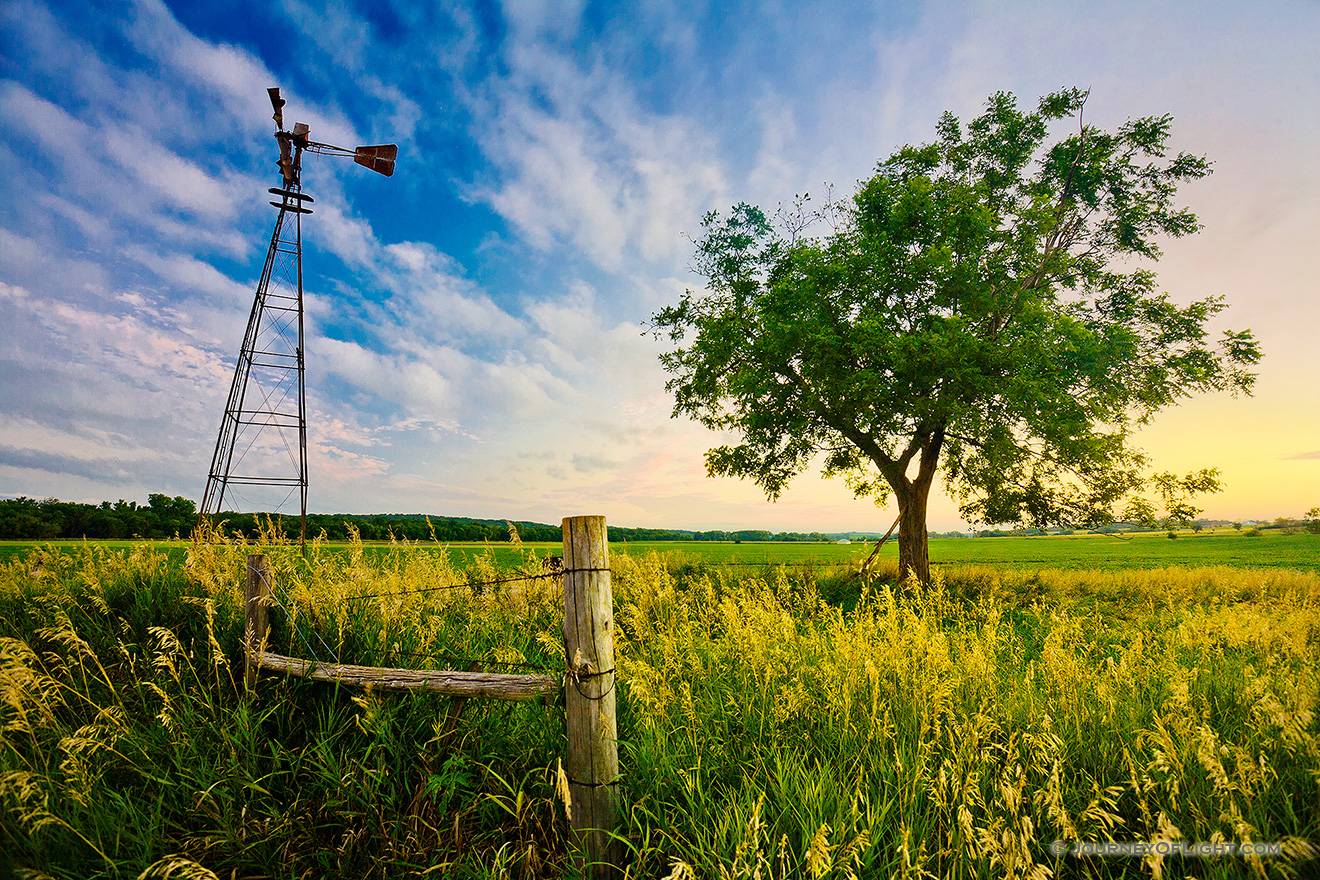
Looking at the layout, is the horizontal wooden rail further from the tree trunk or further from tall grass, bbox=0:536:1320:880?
the tree trunk

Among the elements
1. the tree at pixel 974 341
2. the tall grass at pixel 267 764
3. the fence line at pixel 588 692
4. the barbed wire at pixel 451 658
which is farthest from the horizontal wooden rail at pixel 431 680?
the tree at pixel 974 341

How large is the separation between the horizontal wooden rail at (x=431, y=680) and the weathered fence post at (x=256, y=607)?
0.31 feet

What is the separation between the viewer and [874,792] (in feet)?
10.3

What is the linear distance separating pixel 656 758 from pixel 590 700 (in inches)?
28.6

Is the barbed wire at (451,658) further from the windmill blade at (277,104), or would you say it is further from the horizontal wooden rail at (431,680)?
the windmill blade at (277,104)

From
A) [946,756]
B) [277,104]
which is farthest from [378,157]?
[946,756]

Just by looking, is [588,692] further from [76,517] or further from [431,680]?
[76,517]

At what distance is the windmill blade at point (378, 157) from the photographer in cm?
1288

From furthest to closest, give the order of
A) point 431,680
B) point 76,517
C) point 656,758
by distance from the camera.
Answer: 1. point 76,517
2. point 431,680
3. point 656,758

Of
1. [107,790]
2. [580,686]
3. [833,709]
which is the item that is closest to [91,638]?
[107,790]

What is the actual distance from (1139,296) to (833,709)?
680 inches

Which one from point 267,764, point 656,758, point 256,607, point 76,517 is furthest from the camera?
point 76,517

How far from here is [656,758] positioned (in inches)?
128

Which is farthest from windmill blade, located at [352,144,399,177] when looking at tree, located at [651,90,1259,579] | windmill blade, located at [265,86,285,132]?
tree, located at [651,90,1259,579]
